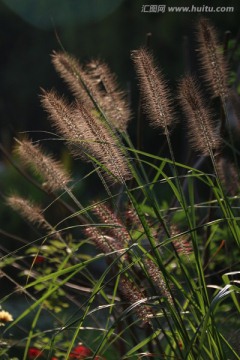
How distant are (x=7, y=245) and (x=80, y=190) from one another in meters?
1.47

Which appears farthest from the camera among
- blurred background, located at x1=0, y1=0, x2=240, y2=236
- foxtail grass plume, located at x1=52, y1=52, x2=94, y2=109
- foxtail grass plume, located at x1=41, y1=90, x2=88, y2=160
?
blurred background, located at x1=0, y1=0, x2=240, y2=236

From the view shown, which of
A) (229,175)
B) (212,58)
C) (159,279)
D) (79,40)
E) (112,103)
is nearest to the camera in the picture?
(159,279)

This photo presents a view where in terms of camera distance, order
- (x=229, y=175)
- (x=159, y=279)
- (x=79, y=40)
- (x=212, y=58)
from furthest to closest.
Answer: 1. (x=79, y=40)
2. (x=229, y=175)
3. (x=212, y=58)
4. (x=159, y=279)

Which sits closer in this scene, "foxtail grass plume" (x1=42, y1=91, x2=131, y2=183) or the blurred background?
"foxtail grass plume" (x1=42, y1=91, x2=131, y2=183)

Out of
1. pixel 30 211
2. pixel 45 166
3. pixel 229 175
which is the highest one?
pixel 45 166

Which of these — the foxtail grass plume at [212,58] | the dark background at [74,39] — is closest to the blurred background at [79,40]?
the dark background at [74,39]

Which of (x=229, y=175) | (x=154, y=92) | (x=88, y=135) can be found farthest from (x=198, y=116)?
(x=229, y=175)

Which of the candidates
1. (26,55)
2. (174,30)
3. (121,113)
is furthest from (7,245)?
(26,55)

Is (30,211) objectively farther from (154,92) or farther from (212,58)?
(212,58)

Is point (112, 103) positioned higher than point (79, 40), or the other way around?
point (112, 103)

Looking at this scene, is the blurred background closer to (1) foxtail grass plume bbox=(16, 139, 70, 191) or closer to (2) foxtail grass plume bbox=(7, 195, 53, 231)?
(2) foxtail grass plume bbox=(7, 195, 53, 231)

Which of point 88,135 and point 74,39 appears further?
point 74,39

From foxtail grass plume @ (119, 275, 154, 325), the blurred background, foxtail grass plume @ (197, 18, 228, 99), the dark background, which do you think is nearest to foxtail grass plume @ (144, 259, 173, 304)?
foxtail grass plume @ (119, 275, 154, 325)

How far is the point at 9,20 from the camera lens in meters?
17.2
